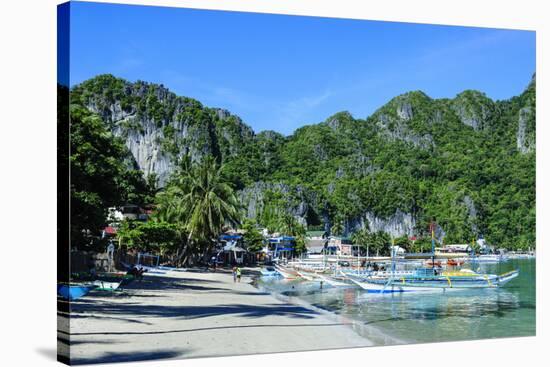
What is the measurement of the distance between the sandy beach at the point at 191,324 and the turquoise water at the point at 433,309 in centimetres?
74

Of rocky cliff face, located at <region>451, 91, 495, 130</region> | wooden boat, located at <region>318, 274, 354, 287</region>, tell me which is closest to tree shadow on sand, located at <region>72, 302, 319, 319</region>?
wooden boat, located at <region>318, 274, 354, 287</region>

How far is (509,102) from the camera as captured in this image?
13.4m

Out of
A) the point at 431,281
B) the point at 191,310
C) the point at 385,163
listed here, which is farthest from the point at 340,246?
the point at 191,310

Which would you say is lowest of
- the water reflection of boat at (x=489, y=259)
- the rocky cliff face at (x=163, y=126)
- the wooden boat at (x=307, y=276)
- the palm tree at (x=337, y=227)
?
the wooden boat at (x=307, y=276)

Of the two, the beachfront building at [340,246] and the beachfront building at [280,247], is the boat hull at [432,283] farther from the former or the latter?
the beachfront building at [280,247]

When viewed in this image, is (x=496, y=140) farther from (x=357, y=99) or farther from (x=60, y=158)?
(x=60, y=158)

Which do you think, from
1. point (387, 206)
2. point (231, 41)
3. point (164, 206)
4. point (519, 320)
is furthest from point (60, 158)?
point (519, 320)

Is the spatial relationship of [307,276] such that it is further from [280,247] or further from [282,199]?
[282,199]

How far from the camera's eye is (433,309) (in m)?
13.6

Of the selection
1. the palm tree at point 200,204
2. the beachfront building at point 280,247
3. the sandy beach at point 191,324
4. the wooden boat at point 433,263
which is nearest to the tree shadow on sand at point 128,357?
the sandy beach at point 191,324

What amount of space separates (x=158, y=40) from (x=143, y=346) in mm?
3943

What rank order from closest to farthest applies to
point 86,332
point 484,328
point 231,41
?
point 86,332
point 231,41
point 484,328

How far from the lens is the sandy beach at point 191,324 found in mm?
9062

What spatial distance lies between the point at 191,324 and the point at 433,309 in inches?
208
